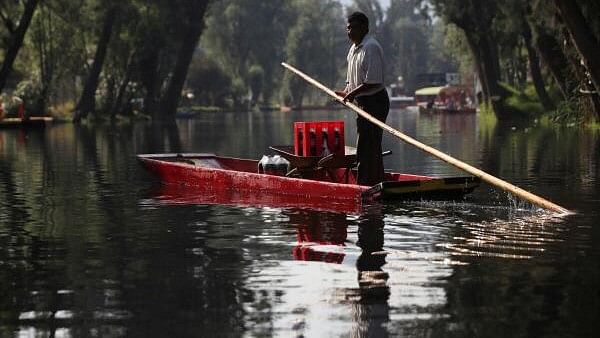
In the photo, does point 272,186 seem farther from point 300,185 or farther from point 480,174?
point 480,174

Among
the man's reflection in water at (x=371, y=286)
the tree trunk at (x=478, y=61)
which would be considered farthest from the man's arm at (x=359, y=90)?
the tree trunk at (x=478, y=61)

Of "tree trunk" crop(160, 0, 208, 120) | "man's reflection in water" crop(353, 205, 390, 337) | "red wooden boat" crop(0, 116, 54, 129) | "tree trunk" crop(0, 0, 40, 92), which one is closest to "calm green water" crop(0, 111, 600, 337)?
"man's reflection in water" crop(353, 205, 390, 337)

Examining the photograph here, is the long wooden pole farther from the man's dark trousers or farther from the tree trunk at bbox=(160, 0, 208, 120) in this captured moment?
the tree trunk at bbox=(160, 0, 208, 120)

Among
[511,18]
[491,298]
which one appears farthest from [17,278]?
[511,18]

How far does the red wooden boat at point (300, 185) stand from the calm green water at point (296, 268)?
289 millimetres

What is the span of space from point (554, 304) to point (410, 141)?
6940 mm

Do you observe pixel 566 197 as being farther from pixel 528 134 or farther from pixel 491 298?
pixel 528 134

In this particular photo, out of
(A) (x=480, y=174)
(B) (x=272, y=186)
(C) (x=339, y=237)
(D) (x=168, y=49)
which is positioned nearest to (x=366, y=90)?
(B) (x=272, y=186)

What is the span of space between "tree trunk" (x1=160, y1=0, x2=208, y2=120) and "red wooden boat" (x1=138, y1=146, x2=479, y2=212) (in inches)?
2085

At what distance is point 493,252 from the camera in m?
11.0

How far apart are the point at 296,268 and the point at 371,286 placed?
3.79ft

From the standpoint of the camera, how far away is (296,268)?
33.6 feet

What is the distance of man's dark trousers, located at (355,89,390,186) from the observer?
16.1 m

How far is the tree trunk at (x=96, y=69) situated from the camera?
67875 mm
